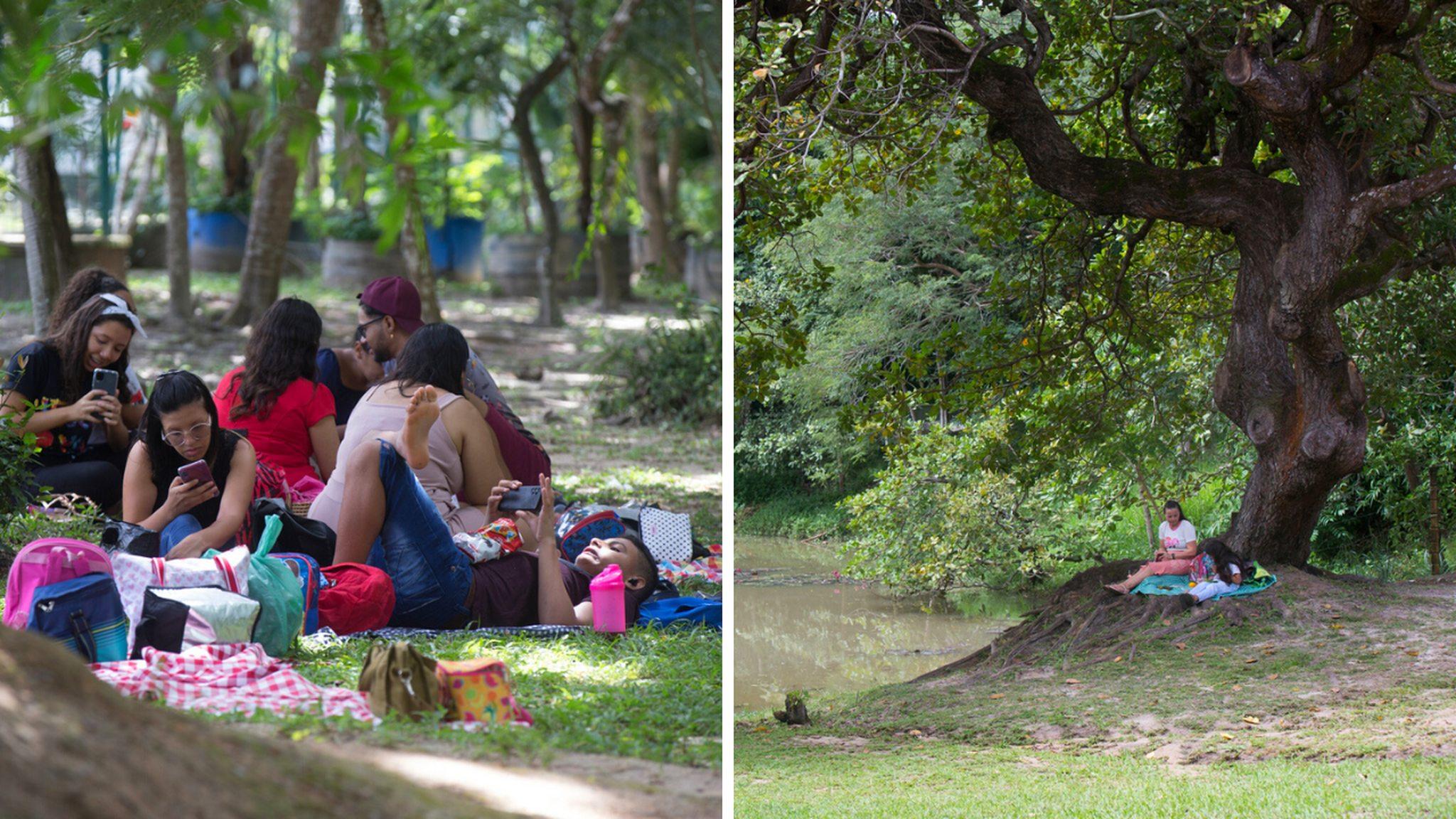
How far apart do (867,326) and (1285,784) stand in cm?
226

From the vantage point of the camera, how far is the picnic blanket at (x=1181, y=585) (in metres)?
6.03

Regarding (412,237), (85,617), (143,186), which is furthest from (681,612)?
(143,186)

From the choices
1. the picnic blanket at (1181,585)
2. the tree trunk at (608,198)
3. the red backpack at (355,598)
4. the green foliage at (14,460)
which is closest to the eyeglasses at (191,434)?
the red backpack at (355,598)

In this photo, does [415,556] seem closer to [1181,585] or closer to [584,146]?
[1181,585]

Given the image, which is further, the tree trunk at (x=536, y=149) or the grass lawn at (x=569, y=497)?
the tree trunk at (x=536, y=149)

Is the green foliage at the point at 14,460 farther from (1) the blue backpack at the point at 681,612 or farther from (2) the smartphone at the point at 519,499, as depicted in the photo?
(1) the blue backpack at the point at 681,612

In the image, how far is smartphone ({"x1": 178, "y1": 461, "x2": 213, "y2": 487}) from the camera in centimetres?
330

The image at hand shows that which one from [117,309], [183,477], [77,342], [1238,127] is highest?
[1238,127]

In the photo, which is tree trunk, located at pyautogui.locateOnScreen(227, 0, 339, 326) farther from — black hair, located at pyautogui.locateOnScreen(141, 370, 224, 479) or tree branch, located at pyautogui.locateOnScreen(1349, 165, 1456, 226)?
tree branch, located at pyautogui.locateOnScreen(1349, 165, 1456, 226)

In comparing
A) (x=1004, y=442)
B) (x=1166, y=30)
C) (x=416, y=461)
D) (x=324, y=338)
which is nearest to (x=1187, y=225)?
(x=1166, y=30)

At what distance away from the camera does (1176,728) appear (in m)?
5.15

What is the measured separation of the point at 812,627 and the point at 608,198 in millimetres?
8953

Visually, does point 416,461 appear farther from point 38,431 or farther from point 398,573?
point 38,431

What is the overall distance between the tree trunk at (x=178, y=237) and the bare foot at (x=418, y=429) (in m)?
5.83
